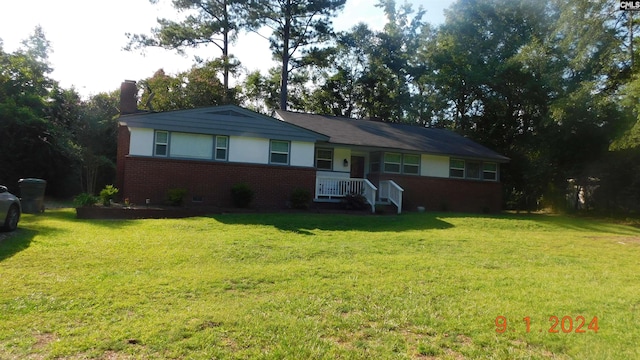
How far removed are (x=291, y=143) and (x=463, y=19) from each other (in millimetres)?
23203

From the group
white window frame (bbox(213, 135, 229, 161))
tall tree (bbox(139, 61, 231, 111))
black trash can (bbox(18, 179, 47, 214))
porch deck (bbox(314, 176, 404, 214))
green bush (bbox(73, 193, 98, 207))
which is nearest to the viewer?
green bush (bbox(73, 193, 98, 207))

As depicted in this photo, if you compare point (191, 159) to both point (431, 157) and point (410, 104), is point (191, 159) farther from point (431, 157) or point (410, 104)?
point (410, 104)

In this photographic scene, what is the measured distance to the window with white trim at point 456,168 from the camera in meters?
21.1

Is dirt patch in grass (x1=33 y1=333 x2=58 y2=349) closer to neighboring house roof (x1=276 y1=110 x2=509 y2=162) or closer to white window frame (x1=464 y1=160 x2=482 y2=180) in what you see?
neighboring house roof (x1=276 y1=110 x2=509 y2=162)

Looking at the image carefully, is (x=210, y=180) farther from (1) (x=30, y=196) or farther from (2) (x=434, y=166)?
(2) (x=434, y=166)

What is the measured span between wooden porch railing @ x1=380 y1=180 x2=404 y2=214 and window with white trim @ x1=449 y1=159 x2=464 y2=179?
4.10m

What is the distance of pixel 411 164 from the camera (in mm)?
20375

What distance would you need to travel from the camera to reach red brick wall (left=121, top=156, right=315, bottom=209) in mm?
15047

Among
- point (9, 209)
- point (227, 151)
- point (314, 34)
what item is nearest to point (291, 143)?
point (227, 151)

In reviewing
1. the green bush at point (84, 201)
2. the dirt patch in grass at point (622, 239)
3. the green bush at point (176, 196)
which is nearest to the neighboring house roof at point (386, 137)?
the green bush at point (176, 196)

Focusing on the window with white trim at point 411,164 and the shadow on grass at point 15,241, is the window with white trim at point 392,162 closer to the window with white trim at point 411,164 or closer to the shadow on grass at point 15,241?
the window with white trim at point 411,164

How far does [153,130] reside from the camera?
15.3 m

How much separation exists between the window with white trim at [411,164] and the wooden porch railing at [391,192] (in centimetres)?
171

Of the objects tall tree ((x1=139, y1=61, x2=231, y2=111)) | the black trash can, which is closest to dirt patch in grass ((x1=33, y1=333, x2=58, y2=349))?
the black trash can
